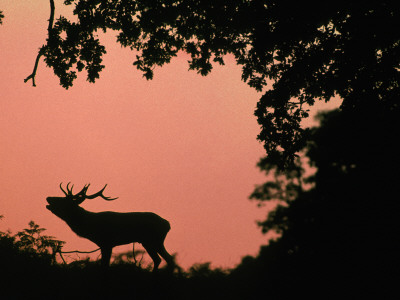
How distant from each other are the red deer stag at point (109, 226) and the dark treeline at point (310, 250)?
2.05ft

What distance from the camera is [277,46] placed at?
10.6m

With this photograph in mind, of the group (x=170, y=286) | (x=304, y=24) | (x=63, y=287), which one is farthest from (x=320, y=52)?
(x=63, y=287)

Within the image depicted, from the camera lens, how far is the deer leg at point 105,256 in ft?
32.0

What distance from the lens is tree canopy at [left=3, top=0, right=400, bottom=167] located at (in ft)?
31.6

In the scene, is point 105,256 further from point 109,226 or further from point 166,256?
point 166,256

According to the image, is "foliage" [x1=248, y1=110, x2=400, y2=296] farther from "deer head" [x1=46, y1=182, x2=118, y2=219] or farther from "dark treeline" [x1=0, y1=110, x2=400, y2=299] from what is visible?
"deer head" [x1=46, y1=182, x2=118, y2=219]

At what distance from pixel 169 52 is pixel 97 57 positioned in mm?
2412

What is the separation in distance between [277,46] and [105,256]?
6797 mm

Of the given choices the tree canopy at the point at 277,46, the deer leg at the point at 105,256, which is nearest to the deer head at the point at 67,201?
the deer leg at the point at 105,256

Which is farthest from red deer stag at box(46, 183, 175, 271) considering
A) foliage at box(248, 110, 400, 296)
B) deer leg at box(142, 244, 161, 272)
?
foliage at box(248, 110, 400, 296)

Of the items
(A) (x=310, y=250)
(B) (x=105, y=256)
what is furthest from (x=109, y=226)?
(A) (x=310, y=250)

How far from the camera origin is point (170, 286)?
9.75 m

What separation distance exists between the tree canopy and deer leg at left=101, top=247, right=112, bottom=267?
4663 mm

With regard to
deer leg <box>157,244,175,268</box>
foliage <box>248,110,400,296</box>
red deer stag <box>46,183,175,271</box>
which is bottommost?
deer leg <box>157,244,175,268</box>
